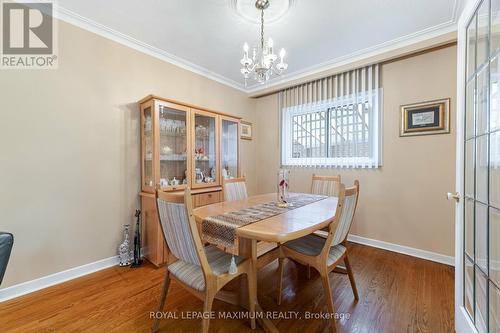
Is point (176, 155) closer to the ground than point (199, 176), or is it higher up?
higher up

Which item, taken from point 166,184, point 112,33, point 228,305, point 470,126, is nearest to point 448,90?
point 470,126

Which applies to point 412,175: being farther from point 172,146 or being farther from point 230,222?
point 172,146

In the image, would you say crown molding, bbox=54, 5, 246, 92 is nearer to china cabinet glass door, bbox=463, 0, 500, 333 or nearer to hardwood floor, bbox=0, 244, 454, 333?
hardwood floor, bbox=0, 244, 454, 333

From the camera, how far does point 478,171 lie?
1180 millimetres

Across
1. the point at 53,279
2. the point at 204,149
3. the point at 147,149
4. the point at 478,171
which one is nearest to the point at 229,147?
the point at 204,149

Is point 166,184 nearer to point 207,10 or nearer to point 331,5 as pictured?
point 207,10

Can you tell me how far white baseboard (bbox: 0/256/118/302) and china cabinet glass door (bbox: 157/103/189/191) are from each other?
101cm

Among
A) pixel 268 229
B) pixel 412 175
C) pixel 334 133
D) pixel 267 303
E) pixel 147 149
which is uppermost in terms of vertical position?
pixel 334 133

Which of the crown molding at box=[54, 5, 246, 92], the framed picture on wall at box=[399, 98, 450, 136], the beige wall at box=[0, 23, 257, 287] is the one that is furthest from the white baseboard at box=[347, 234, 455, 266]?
the crown molding at box=[54, 5, 246, 92]

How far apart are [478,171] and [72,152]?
123 inches

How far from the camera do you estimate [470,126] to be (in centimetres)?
126

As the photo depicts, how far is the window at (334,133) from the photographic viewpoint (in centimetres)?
277

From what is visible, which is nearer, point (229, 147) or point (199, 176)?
point (199, 176)

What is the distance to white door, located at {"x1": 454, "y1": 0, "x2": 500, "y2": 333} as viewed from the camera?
1.03 m
